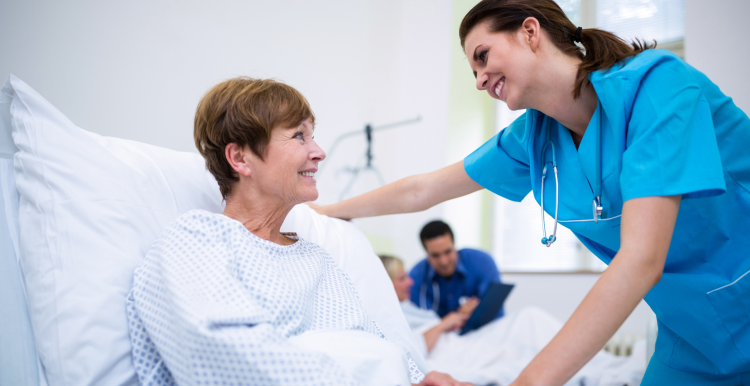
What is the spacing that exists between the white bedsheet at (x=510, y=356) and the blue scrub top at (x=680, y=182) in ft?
2.30

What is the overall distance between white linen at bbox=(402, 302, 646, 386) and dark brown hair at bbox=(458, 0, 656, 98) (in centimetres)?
111

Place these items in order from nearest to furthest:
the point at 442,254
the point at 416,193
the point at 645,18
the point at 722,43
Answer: the point at 416,193, the point at 722,43, the point at 442,254, the point at 645,18

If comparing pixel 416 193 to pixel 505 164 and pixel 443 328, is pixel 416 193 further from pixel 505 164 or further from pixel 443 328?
pixel 443 328

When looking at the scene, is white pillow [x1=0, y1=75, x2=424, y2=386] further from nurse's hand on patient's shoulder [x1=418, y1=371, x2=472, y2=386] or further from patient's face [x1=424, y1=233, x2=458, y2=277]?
patient's face [x1=424, y1=233, x2=458, y2=277]

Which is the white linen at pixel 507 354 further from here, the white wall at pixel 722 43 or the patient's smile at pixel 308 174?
the white wall at pixel 722 43

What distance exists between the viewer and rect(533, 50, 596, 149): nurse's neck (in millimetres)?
935

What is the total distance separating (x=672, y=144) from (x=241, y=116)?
749 mm

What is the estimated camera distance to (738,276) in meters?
0.85

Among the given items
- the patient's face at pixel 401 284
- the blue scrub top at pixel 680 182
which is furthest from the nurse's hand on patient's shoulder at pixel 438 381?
the patient's face at pixel 401 284

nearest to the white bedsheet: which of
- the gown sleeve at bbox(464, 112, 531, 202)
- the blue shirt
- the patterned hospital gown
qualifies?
the blue shirt

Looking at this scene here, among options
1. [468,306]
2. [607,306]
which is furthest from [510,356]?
[607,306]

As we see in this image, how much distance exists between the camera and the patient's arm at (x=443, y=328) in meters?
2.30

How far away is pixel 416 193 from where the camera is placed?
4.19 feet

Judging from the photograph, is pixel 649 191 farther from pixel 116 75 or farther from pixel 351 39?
pixel 351 39
